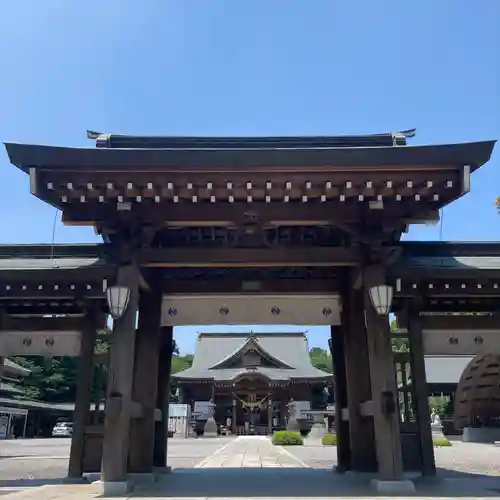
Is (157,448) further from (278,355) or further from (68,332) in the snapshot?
(278,355)

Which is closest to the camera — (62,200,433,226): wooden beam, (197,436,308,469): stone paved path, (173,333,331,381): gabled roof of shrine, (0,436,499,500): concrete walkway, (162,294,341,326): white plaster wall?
(0,436,499,500): concrete walkway

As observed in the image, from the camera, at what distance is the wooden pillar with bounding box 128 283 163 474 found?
9.15 metres

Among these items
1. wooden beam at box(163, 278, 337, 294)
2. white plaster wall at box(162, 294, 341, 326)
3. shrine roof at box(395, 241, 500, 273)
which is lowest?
white plaster wall at box(162, 294, 341, 326)

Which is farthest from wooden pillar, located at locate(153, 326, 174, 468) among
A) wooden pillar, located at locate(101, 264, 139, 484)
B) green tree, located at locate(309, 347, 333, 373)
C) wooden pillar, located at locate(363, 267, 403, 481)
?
green tree, located at locate(309, 347, 333, 373)

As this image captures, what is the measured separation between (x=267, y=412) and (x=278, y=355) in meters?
5.58

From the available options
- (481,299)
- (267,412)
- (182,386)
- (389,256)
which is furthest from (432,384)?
(389,256)

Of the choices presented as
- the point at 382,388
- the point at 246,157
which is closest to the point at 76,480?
the point at 382,388

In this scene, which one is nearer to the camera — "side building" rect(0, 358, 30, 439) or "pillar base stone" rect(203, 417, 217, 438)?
"pillar base stone" rect(203, 417, 217, 438)

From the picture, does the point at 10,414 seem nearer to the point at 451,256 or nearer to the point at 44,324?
the point at 44,324

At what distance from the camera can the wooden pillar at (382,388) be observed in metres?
7.37

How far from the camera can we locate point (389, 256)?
27.3ft

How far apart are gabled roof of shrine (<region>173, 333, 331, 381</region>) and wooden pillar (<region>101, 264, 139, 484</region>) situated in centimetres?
3252

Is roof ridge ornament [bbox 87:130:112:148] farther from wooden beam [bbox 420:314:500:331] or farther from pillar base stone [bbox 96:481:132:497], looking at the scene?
wooden beam [bbox 420:314:500:331]

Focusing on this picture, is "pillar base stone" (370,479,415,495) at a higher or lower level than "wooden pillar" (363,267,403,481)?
lower
